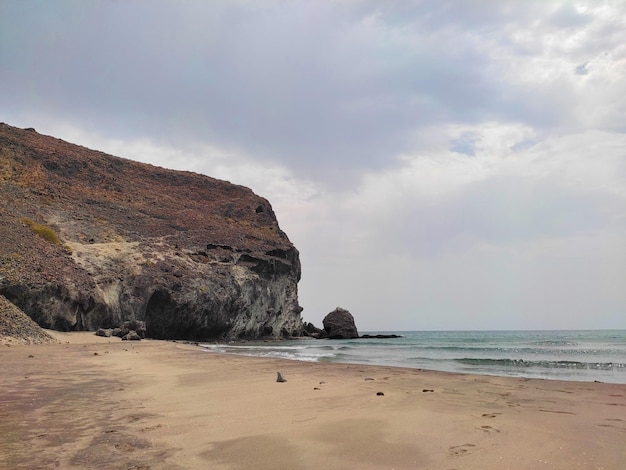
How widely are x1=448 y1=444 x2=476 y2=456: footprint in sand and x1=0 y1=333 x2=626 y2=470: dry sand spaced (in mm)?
10

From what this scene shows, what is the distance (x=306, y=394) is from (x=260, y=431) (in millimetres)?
2939

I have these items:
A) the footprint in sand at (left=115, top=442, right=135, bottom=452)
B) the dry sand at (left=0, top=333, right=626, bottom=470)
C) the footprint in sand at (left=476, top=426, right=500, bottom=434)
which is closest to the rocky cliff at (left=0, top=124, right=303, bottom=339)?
the dry sand at (left=0, top=333, right=626, bottom=470)

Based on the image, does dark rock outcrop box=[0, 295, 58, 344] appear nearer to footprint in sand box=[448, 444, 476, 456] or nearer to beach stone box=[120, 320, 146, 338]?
beach stone box=[120, 320, 146, 338]

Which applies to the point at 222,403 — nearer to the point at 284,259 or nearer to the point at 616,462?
the point at 616,462

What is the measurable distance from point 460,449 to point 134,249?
131 ft

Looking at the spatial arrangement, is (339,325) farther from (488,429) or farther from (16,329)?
(488,429)

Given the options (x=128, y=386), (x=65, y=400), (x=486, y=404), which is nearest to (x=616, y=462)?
(x=486, y=404)

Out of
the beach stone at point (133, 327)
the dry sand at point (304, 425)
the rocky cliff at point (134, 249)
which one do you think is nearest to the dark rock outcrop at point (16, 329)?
the rocky cliff at point (134, 249)

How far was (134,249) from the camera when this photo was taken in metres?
39.7

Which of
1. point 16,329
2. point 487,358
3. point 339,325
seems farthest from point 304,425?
point 339,325

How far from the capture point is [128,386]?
847cm

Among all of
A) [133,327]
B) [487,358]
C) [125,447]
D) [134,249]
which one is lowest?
[487,358]

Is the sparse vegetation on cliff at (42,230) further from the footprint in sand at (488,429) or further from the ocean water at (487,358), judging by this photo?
the footprint in sand at (488,429)

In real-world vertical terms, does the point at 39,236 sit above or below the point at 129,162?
below
